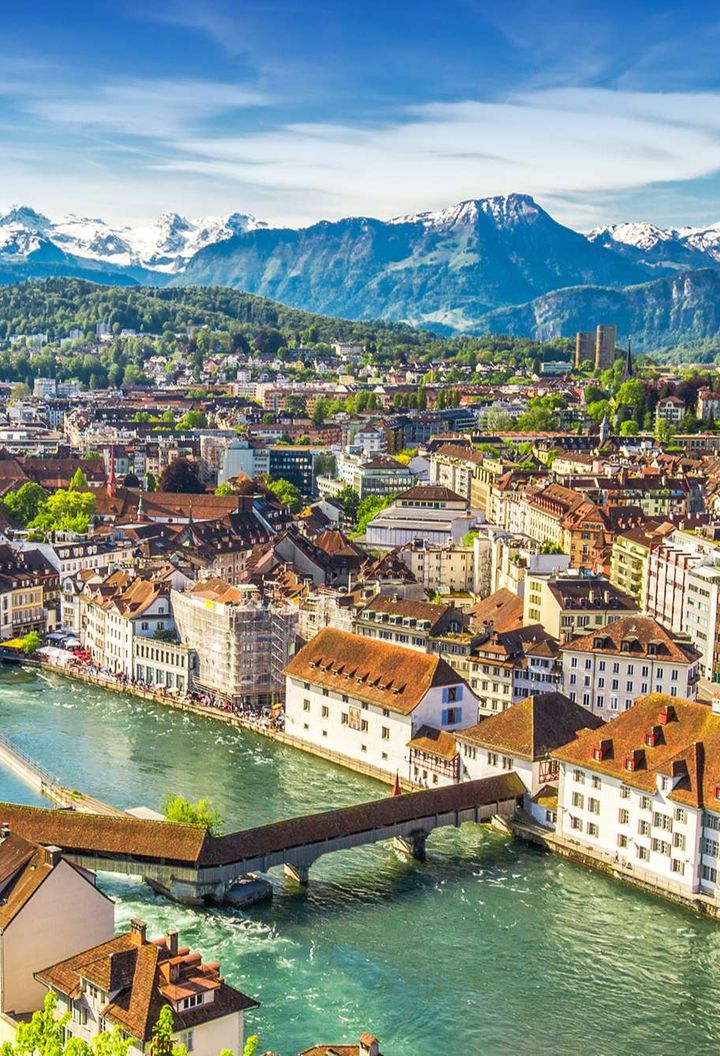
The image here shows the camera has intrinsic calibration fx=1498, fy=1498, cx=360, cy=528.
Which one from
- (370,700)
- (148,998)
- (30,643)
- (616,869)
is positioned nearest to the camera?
(148,998)

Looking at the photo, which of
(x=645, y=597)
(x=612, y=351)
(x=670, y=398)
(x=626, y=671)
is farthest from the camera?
(x=612, y=351)

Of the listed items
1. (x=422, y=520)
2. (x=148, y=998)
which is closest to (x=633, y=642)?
(x=148, y=998)

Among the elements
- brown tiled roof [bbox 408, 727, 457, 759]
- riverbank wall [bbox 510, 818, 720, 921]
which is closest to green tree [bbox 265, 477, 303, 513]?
brown tiled roof [bbox 408, 727, 457, 759]

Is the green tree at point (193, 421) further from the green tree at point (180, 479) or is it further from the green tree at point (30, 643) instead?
the green tree at point (30, 643)

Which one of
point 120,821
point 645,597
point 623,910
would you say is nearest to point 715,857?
point 623,910

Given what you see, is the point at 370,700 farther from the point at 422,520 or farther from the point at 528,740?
the point at 422,520

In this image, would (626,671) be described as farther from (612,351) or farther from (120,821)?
(612,351)

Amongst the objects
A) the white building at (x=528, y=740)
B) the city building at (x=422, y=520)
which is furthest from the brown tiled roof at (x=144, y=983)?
the city building at (x=422, y=520)
